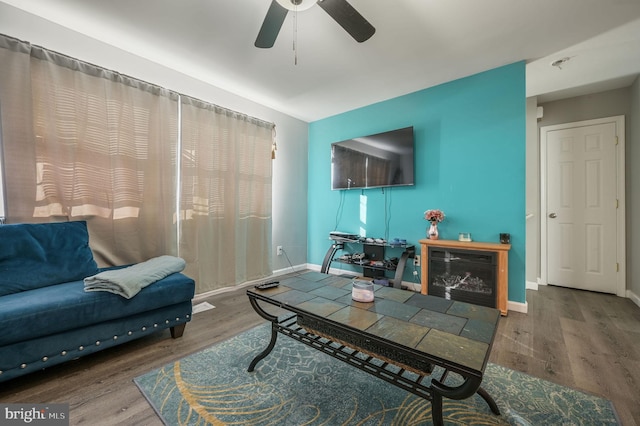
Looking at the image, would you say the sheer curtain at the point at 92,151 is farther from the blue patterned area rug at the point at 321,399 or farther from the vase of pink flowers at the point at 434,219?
the vase of pink flowers at the point at 434,219

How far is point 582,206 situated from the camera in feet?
10.6

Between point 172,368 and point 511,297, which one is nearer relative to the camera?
point 172,368

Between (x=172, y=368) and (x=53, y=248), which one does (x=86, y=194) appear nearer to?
(x=53, y=248)

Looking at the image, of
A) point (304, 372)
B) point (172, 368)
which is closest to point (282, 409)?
point (304, 372)

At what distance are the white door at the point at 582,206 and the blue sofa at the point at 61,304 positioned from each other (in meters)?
4.41

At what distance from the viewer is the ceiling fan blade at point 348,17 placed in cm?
149

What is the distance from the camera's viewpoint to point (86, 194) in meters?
2.21

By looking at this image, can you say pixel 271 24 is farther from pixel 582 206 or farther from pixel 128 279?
pixel 582 206

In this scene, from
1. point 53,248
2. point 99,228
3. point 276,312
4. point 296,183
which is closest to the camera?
point 53,248

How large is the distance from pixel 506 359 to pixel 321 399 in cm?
134

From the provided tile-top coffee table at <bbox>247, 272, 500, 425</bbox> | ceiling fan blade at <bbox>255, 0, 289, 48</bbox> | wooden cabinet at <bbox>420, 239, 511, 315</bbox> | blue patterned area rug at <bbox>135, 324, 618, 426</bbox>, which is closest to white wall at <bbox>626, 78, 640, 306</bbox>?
wooden cabinet at <bbox>420, 239, 511, 315</bbox>

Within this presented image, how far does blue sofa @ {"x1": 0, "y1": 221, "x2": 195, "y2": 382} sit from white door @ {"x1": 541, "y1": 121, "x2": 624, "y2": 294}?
441cm

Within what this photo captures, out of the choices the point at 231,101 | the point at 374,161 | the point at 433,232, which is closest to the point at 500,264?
the point at 433,232

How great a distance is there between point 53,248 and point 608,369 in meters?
3.89
